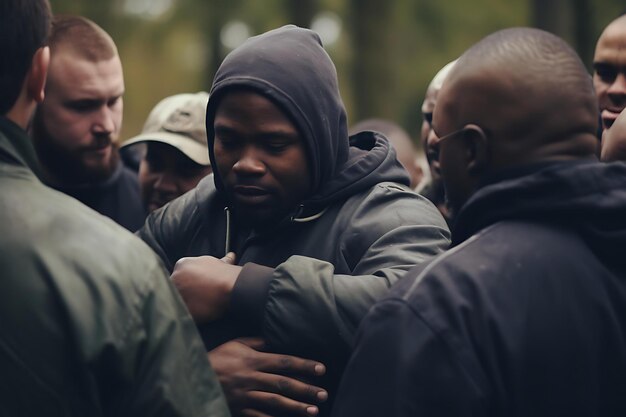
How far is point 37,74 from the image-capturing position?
2.52 m

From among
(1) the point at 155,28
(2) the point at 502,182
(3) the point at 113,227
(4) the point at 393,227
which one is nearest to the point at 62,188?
(4) the point at 393,227

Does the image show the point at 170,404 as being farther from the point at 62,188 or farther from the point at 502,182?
the point at 62,188

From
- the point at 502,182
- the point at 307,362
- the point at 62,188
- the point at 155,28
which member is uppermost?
the point at 502,182

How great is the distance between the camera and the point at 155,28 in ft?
50.9

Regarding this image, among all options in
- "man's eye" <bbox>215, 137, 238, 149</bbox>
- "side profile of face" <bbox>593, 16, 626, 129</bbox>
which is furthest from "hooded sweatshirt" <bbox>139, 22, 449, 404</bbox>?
"side profile of face" <bbox>593, 16, 626, 129</bbox>

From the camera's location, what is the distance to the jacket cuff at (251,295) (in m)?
3.11

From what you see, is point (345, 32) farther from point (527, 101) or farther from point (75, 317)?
point (75, 317)

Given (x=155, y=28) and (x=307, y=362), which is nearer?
(x=307, y=362)

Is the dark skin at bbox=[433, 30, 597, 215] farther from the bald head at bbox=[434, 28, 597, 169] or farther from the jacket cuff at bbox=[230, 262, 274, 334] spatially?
the jacket cuff at bbox=[230, 262, 274, 334]

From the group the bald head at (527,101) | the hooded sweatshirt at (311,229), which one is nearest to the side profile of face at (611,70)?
the hooded sweatshirt at (311,229)

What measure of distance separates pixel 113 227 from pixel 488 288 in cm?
84

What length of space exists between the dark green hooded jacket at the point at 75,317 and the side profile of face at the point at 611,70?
253 centimetres

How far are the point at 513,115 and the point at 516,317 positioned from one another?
0.47 metres

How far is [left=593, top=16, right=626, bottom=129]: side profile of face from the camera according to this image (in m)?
4.40
